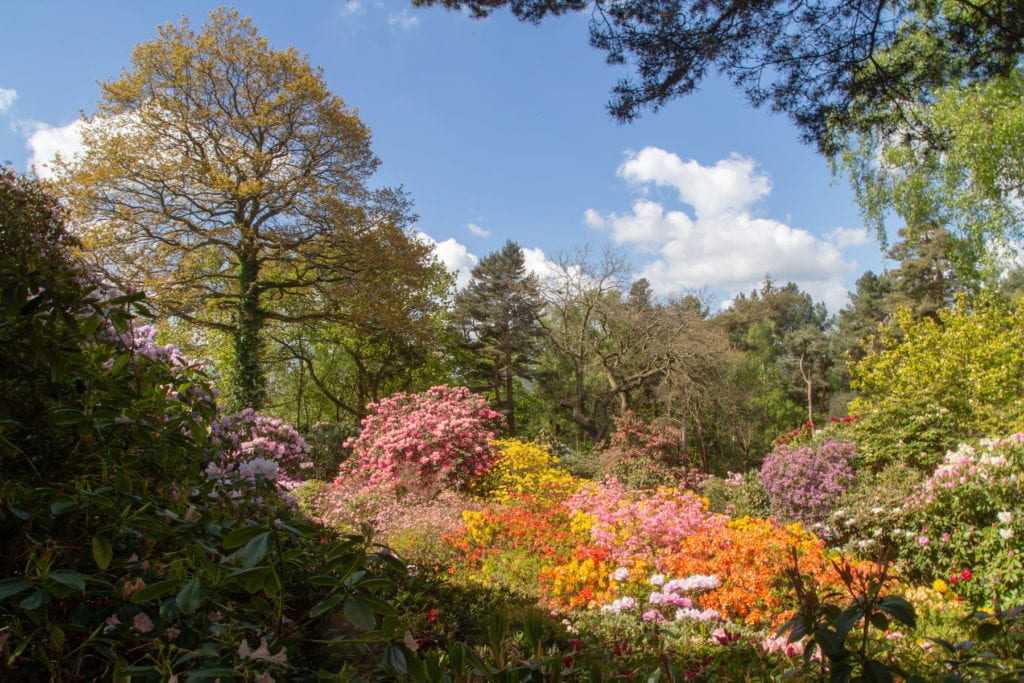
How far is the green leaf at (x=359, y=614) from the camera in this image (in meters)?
0.71

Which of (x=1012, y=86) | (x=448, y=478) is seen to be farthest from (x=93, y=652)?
(x=1012, y=86)

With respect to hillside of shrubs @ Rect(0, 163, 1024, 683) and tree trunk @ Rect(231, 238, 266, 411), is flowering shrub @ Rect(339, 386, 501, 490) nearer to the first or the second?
hillside of shrubs @ Rect(0, 163, 1024, 683)

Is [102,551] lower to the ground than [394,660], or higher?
higher

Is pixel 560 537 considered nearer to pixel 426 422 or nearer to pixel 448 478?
pixel 448 478

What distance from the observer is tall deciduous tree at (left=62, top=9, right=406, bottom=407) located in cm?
1353

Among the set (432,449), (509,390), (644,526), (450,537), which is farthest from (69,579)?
(509,390)

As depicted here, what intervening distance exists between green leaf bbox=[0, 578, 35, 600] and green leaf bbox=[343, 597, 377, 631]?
0.44m

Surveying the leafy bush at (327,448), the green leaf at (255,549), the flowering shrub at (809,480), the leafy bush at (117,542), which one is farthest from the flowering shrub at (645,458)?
the green leaf at (255,549)

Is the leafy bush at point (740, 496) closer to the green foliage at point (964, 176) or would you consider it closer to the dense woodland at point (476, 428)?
the dense woodland at point (476, 428)

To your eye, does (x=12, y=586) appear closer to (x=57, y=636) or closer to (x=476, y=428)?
(x=57, y=636)

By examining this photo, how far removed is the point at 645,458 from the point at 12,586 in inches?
473

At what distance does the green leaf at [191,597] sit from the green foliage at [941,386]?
8797mm

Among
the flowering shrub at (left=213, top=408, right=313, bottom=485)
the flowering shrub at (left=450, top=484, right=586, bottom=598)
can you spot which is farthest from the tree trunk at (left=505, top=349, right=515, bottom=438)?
the flowering shrub at (left=450, top=484, right=586, bottom=598)

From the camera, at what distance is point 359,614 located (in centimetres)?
74
